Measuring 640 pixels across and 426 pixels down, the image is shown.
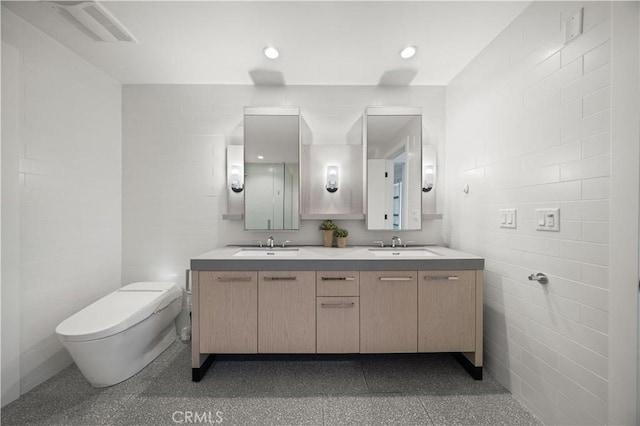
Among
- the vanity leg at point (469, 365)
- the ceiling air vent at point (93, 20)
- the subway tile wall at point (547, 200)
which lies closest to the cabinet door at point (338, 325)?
the vanity leg at point (469, 365)

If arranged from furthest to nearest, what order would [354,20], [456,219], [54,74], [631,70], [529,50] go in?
[456,219], [54,74], [354,20], [529,50], [631,70]

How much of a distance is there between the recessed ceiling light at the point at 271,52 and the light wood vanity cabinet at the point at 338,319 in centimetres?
178

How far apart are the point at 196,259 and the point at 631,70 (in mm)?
2438

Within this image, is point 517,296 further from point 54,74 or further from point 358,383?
point 54,74

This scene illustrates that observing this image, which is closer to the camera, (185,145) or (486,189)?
(486,189)

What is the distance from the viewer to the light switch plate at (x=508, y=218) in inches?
63.7

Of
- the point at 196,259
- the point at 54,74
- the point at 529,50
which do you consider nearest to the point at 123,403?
the point at 196,259

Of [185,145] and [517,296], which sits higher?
[185,145]

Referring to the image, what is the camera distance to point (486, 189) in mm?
1891

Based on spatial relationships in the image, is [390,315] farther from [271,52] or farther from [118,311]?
[271,52]

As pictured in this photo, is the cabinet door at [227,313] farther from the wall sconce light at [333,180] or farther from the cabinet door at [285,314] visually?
the wall sconce light at [333,180]

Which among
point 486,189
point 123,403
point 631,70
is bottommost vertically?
point 123,403

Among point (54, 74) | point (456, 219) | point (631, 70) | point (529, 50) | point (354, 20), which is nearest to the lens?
point (631, 70)

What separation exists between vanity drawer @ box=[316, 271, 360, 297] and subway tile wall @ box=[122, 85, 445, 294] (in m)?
0.80
